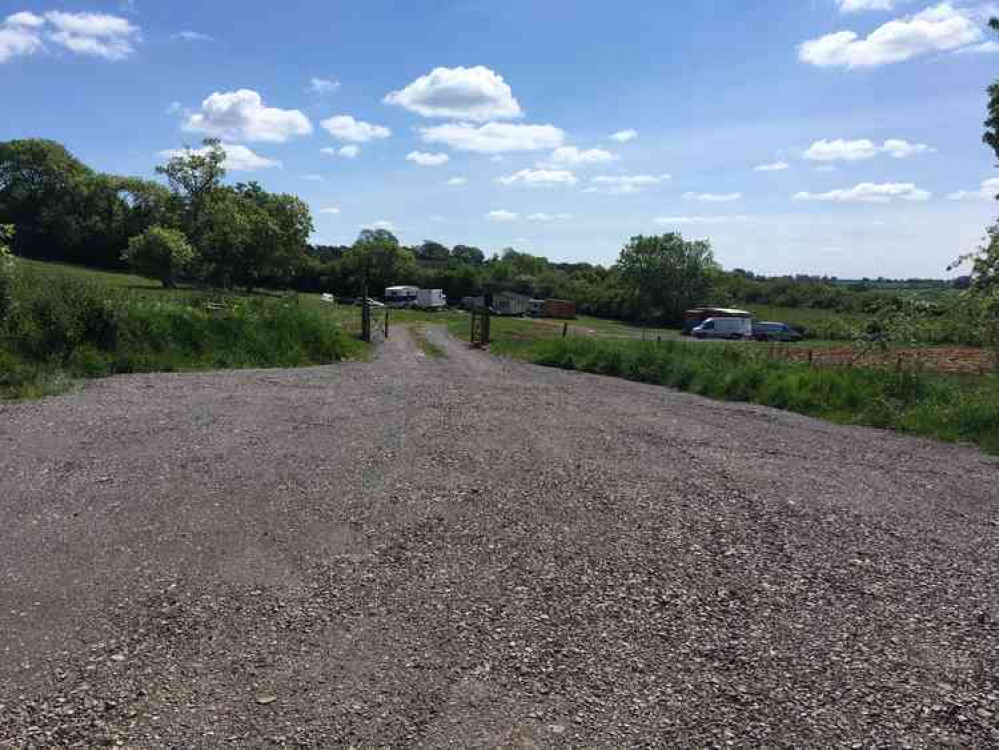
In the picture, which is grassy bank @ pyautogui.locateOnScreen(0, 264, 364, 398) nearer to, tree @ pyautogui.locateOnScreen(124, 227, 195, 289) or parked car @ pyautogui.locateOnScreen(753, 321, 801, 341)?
tree @ pyautogui.locateOnScreen(124, 227, 195, 289)

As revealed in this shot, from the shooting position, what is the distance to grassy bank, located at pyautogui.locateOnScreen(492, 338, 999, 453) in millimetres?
14180

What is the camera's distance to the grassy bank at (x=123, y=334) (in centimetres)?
1544

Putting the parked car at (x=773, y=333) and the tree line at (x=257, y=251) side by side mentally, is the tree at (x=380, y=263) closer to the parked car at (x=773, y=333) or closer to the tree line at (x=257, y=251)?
the tree line at (x=257, y=251)

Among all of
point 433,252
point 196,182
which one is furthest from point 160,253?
point 433,252

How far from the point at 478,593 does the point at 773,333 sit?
66999mm

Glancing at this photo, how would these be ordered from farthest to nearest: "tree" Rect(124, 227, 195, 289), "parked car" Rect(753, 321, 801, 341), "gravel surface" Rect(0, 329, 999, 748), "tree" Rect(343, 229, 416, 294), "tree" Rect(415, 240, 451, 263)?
"tree" Rect(415, 240, 451, 263), "tree" Rect(343, 229, 416, 294), "parked car" Rect(753, 321, 801, 341), "tree" Rect(124, 227, 195, 289), "gravel surface" Rect(0, 329, 999, 748)

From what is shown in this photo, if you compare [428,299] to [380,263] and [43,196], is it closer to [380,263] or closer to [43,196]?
[380,263]

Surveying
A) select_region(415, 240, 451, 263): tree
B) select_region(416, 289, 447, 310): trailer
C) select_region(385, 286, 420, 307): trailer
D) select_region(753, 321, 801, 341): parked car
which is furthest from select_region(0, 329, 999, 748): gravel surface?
select_region(415, 240, 451, 263): tree

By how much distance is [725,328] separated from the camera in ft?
219

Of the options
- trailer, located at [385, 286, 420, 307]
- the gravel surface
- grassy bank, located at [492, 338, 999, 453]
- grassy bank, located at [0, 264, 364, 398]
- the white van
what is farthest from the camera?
trailer, located at [385, 286, 420, 307]

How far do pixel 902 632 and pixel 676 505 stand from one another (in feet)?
9.71

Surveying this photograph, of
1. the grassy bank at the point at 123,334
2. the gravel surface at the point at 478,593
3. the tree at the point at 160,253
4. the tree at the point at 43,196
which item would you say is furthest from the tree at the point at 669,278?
the gravel surface at the point at 478,593

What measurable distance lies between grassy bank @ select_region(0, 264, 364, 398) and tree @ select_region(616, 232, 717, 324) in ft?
250

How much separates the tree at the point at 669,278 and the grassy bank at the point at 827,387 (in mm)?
71564
